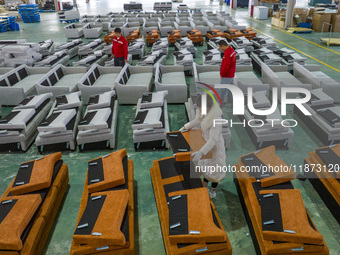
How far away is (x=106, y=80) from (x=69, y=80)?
1.06m

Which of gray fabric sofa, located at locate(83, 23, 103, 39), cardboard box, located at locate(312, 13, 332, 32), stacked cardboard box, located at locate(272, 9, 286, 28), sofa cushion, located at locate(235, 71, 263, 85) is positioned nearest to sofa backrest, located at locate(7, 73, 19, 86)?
sofa cushion, located at locate(235, 71, 263, 85)

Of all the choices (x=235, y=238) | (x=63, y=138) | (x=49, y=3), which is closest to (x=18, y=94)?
(x=63, y=138)

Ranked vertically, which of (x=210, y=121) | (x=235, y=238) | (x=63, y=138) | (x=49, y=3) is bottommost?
(x=235, y=238)

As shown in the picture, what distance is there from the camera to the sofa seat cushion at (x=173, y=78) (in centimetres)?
779

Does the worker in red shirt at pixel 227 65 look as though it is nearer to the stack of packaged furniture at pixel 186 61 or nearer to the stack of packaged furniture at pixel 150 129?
the stack of packaged furniture at pixel 150 129

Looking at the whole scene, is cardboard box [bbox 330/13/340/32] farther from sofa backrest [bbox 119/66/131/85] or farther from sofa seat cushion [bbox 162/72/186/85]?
sofa backrest [bbox 119/66/131/85]

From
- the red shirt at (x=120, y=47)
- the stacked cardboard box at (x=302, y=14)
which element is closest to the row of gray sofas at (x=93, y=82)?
the red shirt at (x=120, y=47)

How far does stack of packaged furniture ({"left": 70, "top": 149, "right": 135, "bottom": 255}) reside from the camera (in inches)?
124

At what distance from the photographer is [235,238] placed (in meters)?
3.74

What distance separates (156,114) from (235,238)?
2.89 meters

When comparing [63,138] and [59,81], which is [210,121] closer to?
[63,138]

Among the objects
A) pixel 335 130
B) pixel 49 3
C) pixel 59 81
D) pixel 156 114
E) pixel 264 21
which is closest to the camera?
pixel 335 130

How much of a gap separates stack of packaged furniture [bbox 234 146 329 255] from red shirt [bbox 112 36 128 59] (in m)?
5.65

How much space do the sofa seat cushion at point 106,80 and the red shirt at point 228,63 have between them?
2.94 meters
